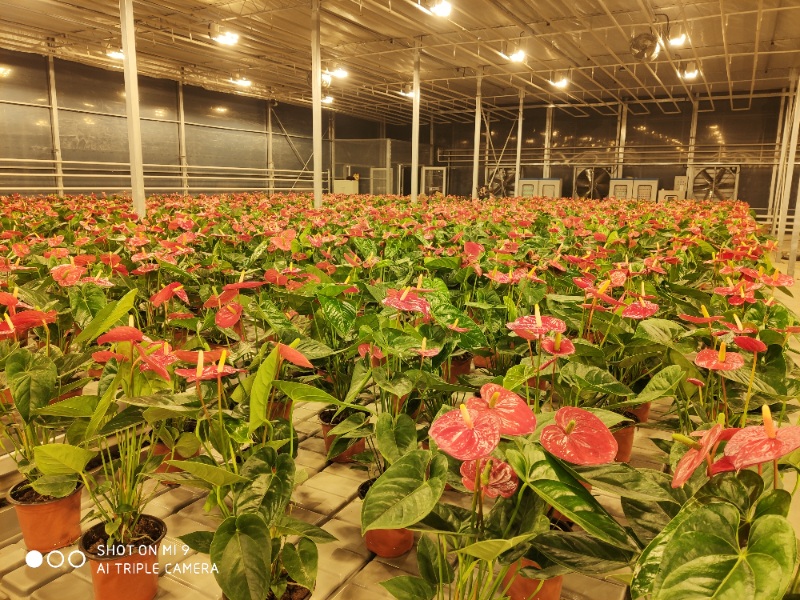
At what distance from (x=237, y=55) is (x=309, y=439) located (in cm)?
1698

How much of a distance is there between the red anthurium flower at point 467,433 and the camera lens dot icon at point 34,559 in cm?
169

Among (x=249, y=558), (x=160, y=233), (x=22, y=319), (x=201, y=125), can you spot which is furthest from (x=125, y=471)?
(x=201, y=125)

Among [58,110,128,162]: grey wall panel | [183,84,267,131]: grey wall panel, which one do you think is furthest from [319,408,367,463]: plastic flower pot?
[183,84,267,131]: grey wall panel

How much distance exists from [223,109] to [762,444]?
2456 cm

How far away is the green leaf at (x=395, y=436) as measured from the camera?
1.36 m

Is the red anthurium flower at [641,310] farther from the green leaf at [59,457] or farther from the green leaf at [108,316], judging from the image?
the green leaf at [59,457]

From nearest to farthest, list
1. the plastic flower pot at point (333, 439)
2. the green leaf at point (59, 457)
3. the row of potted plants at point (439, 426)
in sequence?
the row of potted plants at point (439, 426), the green leaf at point (59, 457), the plastic flower pot at point (333, 439)

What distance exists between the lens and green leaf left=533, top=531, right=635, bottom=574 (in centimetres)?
106

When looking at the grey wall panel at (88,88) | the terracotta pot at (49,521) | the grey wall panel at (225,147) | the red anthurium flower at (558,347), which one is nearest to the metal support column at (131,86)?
the terracotta pot at (49,521)

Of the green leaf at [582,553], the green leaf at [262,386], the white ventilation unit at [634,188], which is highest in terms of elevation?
the white ventilation unit at [634,188]

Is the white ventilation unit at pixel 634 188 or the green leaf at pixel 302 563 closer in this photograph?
the green leaf at pixel 302 563

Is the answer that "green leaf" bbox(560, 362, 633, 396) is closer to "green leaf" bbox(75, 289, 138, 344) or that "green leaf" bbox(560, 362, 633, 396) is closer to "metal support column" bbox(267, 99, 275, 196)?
"green leaf" bbox(75, 289, 138, 344)

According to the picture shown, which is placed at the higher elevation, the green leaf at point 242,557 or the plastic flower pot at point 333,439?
the green leaf at point 242,557

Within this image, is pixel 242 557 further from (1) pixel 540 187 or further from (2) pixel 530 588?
(1) pixel 540 187
